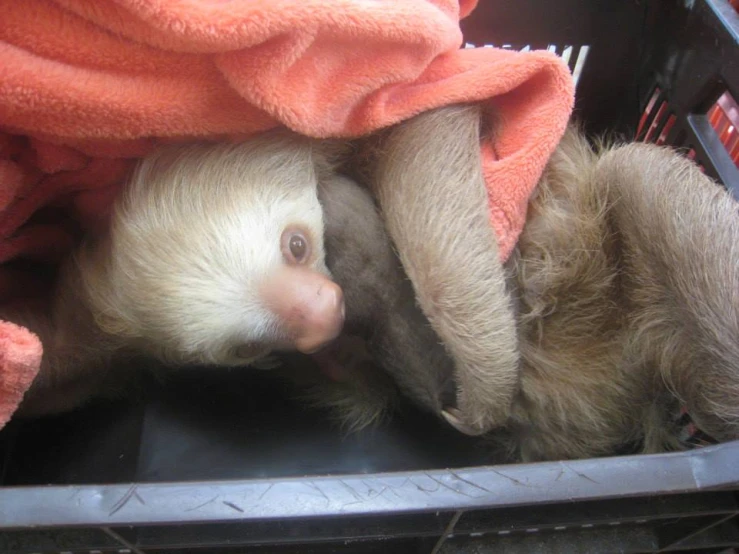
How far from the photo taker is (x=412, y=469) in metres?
1.02

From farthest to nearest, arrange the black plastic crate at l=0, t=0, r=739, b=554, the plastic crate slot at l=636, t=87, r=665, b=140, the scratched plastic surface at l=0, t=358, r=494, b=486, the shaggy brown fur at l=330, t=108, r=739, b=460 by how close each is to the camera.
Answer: the plastic crate slot at l=636, t=87, r=665, b=140, the scratched plastic surface at l=0, t=358, r=494, b=486, the shaggy brown fur at l=330, t=108, r=739, b=460, the black plastic crate at l=0, t=0, r=739, b=554

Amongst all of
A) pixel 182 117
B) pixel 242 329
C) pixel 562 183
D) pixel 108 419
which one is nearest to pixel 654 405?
pixel 562 183

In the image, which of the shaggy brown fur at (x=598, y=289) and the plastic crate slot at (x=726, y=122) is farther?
the plastic crate slot at (x=726, y=122)

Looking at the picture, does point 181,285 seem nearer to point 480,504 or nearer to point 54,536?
point 54,536

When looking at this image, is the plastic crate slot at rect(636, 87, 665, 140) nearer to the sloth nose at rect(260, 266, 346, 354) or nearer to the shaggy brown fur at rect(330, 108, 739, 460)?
the shaggy brown fur at rect(330, 108, 739, 460)

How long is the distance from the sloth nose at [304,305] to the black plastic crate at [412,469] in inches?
7.3

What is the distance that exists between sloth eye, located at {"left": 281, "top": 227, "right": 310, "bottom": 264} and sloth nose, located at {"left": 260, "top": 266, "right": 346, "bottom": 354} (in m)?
0.02

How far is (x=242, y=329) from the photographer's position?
83 centimetres

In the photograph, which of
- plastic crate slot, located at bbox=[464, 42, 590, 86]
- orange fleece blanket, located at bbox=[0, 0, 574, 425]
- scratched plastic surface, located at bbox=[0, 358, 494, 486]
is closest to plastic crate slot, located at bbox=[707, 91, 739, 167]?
plastic crate slot, located at bbox=[464, 42, 590, 86]

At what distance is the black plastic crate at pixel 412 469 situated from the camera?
600 mm

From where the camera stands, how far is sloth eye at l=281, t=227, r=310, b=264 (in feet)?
2.71

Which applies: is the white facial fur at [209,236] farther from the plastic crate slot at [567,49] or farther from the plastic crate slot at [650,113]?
the plastic crate slot at [650,113]

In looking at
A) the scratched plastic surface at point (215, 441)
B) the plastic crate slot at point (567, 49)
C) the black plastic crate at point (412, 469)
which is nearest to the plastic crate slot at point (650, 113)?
the black plastic crate at point (412, 469)

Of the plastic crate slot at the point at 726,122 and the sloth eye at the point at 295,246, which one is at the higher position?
the plastic crate slot at the point at 726,122
